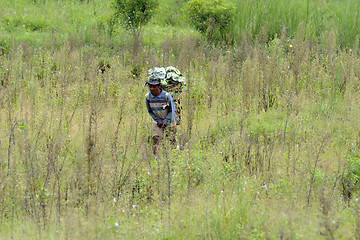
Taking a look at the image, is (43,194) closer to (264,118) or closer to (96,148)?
(96,148)

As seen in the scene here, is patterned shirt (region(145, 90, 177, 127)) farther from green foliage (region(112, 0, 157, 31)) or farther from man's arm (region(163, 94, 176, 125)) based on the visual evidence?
green foliage (region(112, 0, 157, 31))

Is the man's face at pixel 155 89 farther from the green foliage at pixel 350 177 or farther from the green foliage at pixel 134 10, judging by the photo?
the green foliage at pixel 134 10

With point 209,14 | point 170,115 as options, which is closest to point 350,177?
point 170,115

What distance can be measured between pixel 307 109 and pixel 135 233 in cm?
456

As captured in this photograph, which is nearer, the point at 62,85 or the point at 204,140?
the point at 204,140

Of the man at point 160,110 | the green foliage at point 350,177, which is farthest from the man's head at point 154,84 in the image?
the green foliage at point 350,177

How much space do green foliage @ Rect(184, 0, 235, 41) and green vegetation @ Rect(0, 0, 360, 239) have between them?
18.9 inches

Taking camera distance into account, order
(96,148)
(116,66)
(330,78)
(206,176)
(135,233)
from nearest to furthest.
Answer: (135,233)
(206,176)
(96,148)
(330,78)
(116,66)

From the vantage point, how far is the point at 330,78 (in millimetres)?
8078

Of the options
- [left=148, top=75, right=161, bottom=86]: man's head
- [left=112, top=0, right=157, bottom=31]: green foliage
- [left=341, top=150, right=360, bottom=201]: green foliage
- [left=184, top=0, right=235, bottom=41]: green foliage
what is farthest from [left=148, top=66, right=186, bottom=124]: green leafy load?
[left=112, top=0, right=157, bottom=31]: green foliage

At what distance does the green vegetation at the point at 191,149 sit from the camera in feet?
12.2

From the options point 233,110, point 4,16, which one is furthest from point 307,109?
point 4,16

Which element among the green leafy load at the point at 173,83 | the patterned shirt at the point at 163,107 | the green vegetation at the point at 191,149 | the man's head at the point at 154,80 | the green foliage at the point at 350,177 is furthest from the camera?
the green leafy load at the point at 173,83

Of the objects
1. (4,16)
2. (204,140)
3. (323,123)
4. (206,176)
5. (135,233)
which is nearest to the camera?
(135,233)
